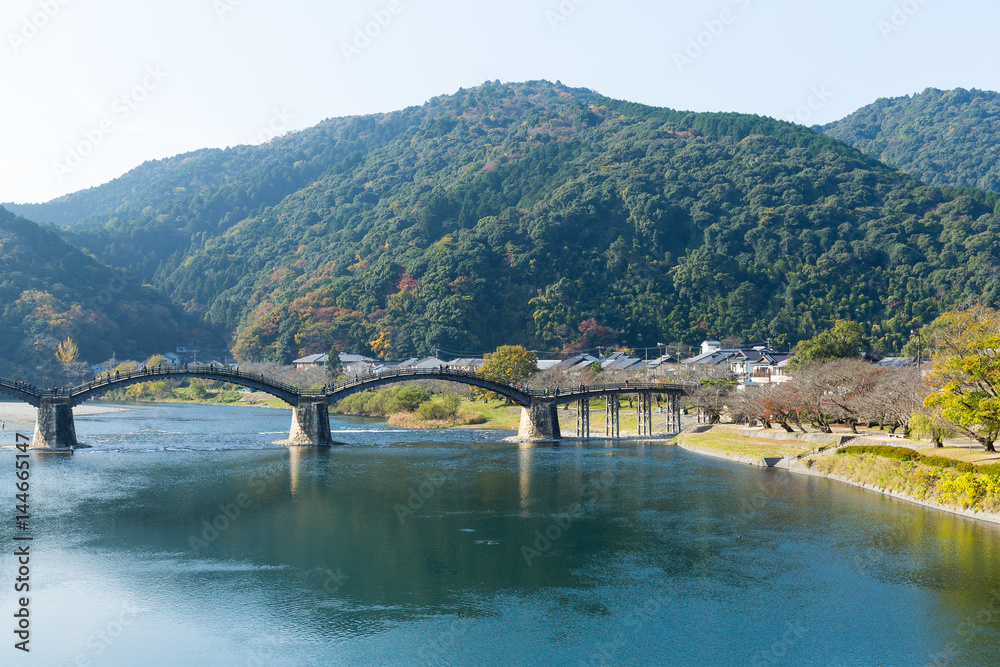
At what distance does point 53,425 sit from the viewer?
49.6 metres

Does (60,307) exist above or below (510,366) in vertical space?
above

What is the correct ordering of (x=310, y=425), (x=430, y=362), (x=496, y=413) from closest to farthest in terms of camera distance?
→ 1. (x=310, y=425)
2. (x=496, y=413)
3. (x=430, y=362)

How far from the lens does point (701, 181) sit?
5246 inches

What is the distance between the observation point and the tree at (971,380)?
32.7 metres

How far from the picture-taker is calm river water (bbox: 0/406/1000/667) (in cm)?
1889

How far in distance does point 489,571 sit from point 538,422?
117ft

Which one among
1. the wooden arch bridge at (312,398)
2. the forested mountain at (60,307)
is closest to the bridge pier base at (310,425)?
the wooden arch bridge at (312,398)

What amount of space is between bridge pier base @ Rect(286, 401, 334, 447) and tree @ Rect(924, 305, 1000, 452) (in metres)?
35.5

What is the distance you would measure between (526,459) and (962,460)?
77.5ft

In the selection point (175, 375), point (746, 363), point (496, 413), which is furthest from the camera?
point (746, 363)

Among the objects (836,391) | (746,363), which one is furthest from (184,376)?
(746,363)

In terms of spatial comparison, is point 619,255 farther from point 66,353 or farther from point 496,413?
point 66,353

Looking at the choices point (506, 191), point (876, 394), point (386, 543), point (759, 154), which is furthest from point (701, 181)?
point (386, 543)

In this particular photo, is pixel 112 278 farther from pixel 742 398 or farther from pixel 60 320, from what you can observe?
pixel 742 398
